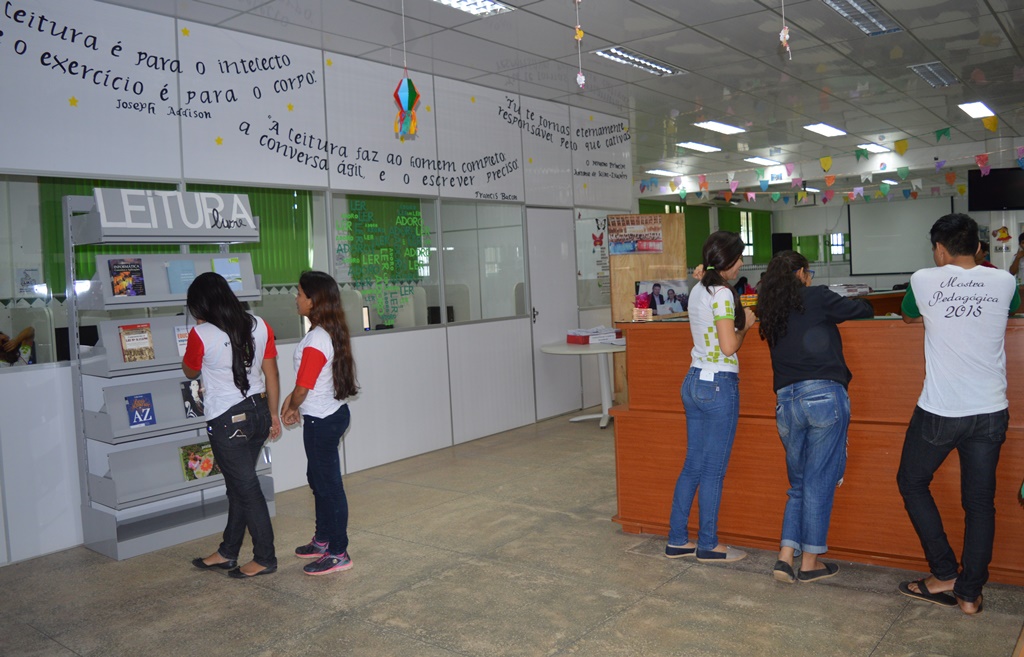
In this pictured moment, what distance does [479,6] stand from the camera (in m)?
5.39

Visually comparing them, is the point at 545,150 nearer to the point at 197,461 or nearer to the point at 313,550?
the point at 197,461

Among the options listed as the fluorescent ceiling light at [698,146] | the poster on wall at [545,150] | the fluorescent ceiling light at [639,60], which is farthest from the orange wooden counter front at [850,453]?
the fluorescent ceiling light at [698,146]

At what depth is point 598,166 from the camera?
29.0ft

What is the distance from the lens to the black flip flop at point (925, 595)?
3275 mm

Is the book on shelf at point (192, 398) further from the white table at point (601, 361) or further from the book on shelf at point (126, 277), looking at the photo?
the white table at point (601, 361)

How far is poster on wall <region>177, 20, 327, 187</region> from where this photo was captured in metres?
5.18

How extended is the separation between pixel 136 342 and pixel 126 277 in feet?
1.23

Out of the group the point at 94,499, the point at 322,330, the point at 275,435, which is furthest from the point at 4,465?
the point at 322,330

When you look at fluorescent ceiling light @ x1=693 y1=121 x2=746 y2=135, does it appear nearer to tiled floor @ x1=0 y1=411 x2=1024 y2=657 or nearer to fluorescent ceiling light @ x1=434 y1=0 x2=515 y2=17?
fluorescent ceiling light @ x1=434 y1=0 x2=515 y2=17

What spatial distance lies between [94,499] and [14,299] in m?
1.23

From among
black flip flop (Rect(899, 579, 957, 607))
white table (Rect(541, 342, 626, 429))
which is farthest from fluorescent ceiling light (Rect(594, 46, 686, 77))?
black flip flop (Rect(899, 579, 957, 607))

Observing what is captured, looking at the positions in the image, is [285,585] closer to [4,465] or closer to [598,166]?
[4,465]

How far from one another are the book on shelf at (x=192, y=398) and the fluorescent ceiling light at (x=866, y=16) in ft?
16.5

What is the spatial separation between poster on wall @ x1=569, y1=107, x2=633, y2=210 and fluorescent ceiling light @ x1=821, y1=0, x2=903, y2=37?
121 inches
